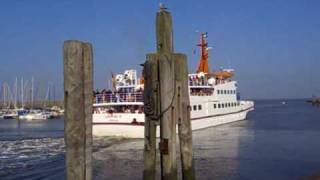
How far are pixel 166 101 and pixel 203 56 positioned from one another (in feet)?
186

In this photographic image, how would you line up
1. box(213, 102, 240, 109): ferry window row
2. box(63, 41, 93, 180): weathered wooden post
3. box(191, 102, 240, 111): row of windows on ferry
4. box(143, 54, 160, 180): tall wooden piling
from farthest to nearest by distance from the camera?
box(213, 102, 240, 109): ferry window row
box(191, 102, 240, 111): row of windows on ferry
box(143, 54, 160, 180): tall wooden piling
box(63, 41, 93, 180): weathered wooden post

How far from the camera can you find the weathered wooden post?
25.6 ft

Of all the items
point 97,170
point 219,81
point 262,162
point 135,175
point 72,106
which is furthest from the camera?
point 219,81

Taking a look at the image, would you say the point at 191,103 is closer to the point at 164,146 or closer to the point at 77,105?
the point at 164,146

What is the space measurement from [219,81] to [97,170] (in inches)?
1604

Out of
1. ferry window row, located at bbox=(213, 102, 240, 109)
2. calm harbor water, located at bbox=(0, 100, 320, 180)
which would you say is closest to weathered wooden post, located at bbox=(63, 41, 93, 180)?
calm harbor water, located at bbox=(0, 100, 320, 180)

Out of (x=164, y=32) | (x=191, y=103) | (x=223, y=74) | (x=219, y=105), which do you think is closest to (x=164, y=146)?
(x=164, y=32)

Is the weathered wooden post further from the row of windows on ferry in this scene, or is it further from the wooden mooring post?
the row of windows on ferry

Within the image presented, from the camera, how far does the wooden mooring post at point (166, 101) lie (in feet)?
35.0

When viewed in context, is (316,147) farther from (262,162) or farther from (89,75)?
(89,75)

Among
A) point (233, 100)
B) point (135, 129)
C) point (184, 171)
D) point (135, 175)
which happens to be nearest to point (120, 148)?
point (135, 129)

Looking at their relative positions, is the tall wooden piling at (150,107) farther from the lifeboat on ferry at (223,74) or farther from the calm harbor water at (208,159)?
the lifeboat on ferry at (223,74)

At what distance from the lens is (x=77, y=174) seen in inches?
318

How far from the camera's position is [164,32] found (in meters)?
11.1
